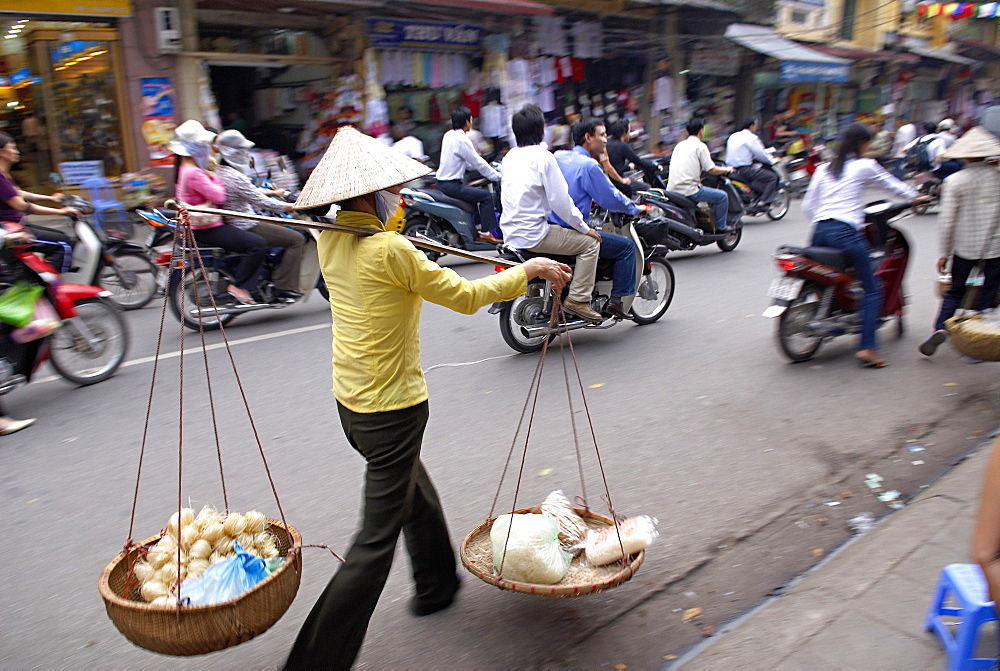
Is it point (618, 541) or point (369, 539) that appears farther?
point (618, 541)

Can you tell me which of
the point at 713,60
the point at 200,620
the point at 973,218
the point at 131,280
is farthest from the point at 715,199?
the point at 713,60

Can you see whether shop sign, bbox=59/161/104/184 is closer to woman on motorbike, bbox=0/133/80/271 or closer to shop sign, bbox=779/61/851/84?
woman on motorbike, bbox=0/133/80/271

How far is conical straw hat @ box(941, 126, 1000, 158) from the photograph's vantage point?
4887 millimetres

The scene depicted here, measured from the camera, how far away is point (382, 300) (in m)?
2.36

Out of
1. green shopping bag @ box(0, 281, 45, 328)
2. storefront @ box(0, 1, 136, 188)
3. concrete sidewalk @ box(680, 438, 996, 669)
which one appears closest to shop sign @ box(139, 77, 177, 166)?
storefront @ box(0, 1, 136, 188)

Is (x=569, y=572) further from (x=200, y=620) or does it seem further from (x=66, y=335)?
(x=66, y=335)

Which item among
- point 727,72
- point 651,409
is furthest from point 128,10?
point 727,72

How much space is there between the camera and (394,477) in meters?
2.44

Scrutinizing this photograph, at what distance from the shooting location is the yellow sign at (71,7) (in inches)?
381

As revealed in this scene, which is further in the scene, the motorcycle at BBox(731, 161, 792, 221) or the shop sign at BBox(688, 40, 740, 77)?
the shop sign at BBox(688, 40, 740, 77)

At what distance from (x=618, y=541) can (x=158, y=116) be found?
10598 millimetres

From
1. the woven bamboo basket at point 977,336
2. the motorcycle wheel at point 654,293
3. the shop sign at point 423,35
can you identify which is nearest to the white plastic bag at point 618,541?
the woven bamboo basket at point 977,336

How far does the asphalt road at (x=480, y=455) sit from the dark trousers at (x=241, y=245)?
49cm

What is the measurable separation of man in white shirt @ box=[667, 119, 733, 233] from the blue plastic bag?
8.21 m
